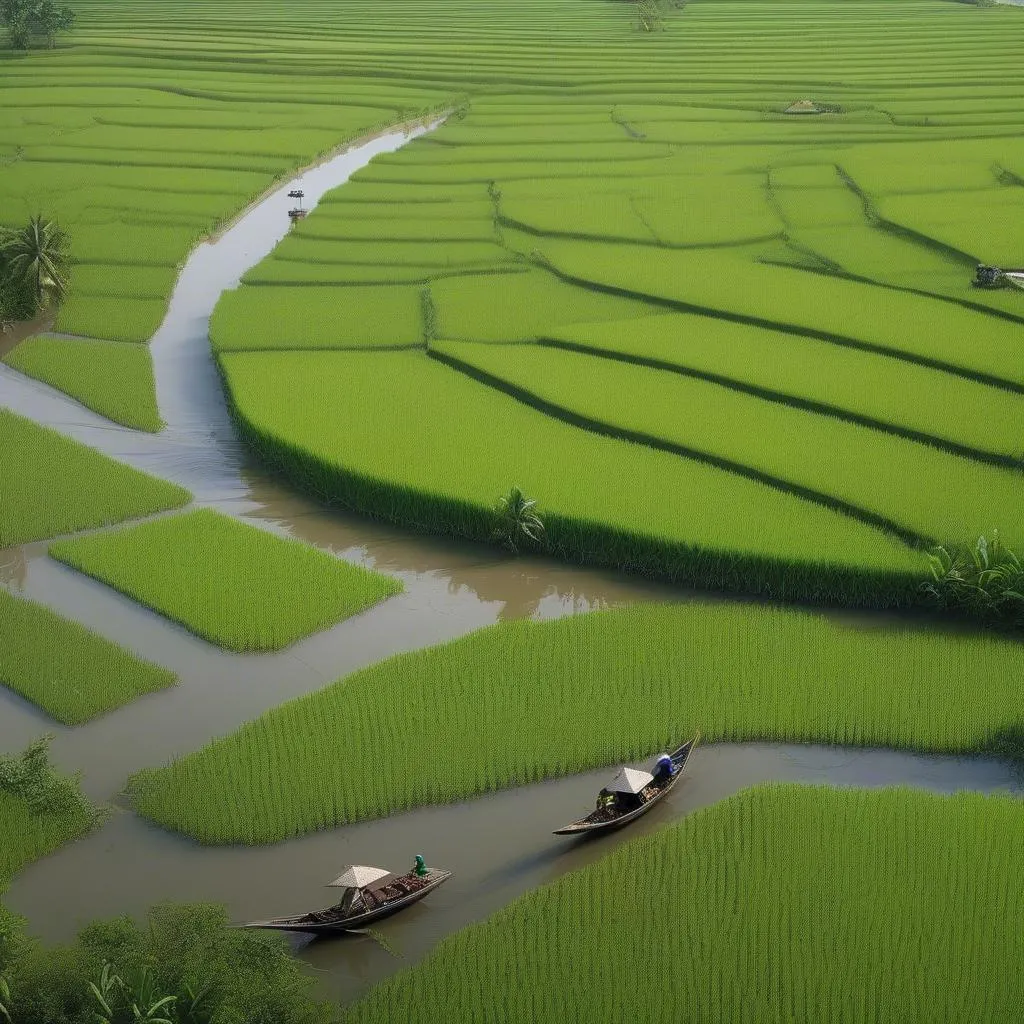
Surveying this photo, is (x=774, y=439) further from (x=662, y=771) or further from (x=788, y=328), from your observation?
(x=662, y=771)

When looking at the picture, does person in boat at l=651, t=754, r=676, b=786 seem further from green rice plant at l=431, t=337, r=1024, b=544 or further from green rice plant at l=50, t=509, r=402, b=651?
green rice plant at l=431, t=337, r=1024, b=544

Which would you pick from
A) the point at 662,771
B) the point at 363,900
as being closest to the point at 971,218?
the point at 662,771

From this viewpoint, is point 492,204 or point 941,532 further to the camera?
point 492,204

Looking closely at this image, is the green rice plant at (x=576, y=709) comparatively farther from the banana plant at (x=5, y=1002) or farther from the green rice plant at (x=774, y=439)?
the banana plant at (x=5, y=1002)

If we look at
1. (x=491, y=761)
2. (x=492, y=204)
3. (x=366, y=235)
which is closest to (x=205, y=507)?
(x=491, y=761)

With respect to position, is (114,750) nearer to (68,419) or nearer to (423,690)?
(423,690)

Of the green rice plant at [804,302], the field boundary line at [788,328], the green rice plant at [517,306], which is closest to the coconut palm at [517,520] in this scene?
the green rice plant at [517,306]

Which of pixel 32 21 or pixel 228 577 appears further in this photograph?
pixel 32 21
